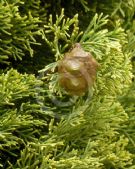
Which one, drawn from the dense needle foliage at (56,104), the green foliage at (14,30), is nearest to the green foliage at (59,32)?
the dense needle foliage at (56,104)

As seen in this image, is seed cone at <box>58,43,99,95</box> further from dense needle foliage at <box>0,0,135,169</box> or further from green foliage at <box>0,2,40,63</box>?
green foliage at <box>0,2,40,63</box>

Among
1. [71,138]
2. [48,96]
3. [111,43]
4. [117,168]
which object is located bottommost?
[117,168]

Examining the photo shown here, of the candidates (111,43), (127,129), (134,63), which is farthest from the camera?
(134,63)

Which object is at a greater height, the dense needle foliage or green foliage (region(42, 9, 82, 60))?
green foliage (region(42, 9, 82, 60))

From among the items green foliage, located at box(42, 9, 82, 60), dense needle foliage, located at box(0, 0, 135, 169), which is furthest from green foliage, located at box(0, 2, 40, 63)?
green foliage, located at box(42, 9, 82, 60)

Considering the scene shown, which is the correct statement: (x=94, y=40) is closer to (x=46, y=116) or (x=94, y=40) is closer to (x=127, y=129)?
(x=46, y=116)

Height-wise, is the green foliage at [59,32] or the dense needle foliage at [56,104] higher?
the green foliage at [59,32]

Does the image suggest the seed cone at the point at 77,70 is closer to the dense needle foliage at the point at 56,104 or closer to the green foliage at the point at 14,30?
the dense needle foliage at the point at 56,104

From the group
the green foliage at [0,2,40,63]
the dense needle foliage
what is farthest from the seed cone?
the green foliage at [0,2,40,63]

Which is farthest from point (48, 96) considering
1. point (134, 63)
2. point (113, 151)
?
point (134, 63)
